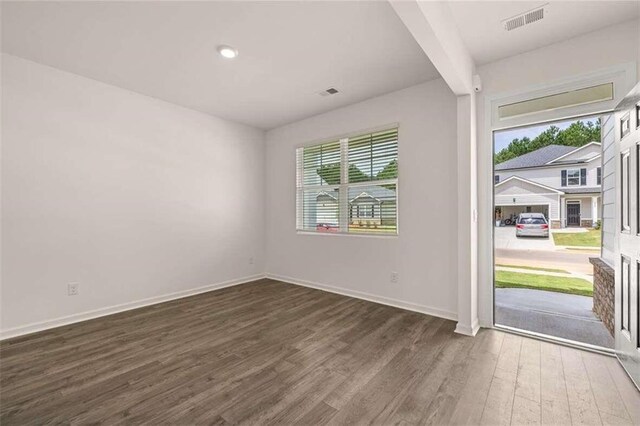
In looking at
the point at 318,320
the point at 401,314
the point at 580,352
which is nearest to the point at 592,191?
the point at 580,352

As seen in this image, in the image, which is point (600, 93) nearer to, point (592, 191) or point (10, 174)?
point (592, 191)

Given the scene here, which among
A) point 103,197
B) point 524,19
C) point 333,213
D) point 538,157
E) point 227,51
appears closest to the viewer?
point 524,19

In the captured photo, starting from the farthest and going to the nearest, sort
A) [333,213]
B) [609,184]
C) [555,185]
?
1. [333,213]
2. [555,185]
3. [609,184]

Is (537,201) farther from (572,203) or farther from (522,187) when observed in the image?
(572,203)

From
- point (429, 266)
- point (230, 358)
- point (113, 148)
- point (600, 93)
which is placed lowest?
point (230, 358)

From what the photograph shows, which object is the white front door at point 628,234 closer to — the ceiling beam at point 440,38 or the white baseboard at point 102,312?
the ceiling beam at point 440,38

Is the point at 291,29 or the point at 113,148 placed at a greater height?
the point at 291,29

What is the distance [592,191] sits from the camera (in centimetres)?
305

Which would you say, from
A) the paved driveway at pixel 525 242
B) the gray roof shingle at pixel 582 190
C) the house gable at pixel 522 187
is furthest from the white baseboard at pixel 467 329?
the gray roof shingle at pixel 582 190

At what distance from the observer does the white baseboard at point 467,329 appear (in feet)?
8.89

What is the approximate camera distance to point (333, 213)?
174 inches

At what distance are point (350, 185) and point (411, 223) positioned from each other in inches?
44.9

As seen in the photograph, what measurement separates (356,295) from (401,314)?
816mm

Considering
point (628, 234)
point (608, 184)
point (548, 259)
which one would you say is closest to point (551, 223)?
point (548, 259)
